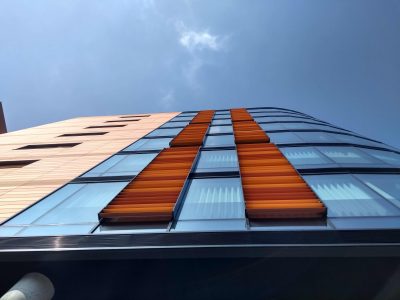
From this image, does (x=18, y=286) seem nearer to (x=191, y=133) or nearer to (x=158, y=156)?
(x=158, y=156)

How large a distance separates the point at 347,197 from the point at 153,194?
181 inches

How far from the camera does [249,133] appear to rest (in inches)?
649

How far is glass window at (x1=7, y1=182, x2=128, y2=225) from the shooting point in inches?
326

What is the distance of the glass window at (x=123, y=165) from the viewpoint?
11672 mm

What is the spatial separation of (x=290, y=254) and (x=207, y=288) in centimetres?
167

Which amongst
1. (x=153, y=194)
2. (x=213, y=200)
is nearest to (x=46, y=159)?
(x=153, y=194)

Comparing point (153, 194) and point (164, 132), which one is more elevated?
point (164, 132)

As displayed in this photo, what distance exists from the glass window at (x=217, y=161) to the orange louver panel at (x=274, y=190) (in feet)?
0.94

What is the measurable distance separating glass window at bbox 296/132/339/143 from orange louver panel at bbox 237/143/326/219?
9.38 ft

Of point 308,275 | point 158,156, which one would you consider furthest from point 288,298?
point 158,156

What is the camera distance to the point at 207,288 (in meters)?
6.52

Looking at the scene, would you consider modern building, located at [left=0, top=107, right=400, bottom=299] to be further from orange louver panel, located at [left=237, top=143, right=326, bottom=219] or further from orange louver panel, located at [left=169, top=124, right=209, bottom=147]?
orange louver panel, located at [left=169, top=124, right=209, bottom=147]

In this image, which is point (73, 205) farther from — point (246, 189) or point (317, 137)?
point (317, 137)

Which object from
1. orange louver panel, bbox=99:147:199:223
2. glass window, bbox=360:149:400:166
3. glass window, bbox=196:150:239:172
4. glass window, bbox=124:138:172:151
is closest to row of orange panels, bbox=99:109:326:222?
orange louver panel, bbox=99:147:199:223
